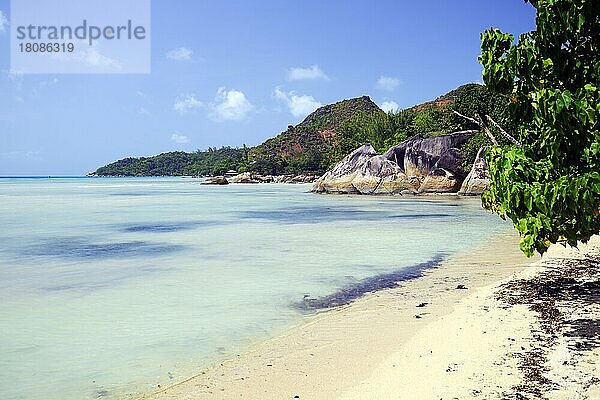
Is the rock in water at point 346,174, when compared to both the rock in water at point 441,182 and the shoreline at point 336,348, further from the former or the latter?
the shoreline at point 336,348

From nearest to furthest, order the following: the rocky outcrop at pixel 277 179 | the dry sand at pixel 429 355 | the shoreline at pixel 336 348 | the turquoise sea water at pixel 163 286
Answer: the dry sand at pixel 429 355
the shoreline at pixel 336 348
the turquoise sea water at pixel 163 286
the rocky outcrop at pixel 277 179

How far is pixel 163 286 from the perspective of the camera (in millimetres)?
8789

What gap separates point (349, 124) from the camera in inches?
2891

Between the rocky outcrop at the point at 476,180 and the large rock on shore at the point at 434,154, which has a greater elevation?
the large rock on shore at the point at 434,154

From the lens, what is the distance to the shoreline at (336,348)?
438 cm

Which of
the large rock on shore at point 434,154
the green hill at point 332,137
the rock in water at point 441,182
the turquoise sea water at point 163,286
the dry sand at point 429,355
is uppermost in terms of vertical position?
the green hill at point 332,137

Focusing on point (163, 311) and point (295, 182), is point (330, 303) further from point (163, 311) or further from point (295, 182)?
point (295, 182)

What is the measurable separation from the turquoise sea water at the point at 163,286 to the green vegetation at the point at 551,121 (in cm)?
307

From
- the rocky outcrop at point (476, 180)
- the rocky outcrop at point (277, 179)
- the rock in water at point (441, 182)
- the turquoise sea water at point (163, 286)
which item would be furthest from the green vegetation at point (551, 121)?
the rocky outcrop at point (277, 179)

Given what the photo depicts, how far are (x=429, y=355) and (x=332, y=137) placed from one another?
326ft

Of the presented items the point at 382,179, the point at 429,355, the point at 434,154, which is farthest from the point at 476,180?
the point at 429,355

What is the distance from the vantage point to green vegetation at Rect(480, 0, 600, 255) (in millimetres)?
4051

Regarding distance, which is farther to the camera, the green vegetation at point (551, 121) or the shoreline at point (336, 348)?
the shoreline at point (336, 348)

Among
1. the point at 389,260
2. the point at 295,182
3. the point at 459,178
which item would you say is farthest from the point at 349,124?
the point at 389,260
